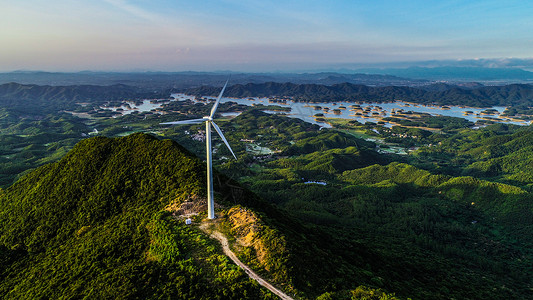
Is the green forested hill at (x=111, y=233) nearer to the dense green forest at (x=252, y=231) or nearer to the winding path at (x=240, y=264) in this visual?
the dense green forest at (x=252, y=231)

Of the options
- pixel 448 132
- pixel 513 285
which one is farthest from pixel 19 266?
pixel 448 132

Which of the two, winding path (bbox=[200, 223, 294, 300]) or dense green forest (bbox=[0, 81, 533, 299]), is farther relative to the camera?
dense green forest (bbox=[0, 81, 533, 299])

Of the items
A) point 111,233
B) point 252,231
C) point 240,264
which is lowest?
point 111,233

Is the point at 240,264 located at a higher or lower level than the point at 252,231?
lower

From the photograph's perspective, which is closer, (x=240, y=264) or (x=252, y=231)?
(x=240, y=264)

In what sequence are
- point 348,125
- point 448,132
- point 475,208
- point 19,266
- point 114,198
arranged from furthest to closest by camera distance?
point 348,125, point 448,132, point 475,208, point 114,198, point 19,266

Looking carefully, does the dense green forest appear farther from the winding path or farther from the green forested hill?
the winding path

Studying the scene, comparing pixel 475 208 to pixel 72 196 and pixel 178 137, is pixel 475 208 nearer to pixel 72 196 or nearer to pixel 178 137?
pixel 72 196

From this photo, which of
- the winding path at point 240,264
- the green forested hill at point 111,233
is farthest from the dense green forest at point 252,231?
the winding path at point 240,264

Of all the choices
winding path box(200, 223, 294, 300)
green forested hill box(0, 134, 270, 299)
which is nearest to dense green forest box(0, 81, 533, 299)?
green forested hill box(0, 134, 270, 299)

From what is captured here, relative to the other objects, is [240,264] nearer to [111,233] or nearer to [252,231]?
[252,231]

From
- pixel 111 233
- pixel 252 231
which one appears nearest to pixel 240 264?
pixel 252 231
